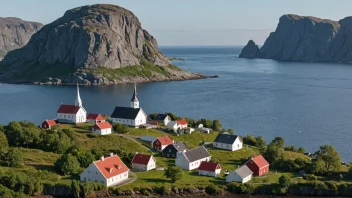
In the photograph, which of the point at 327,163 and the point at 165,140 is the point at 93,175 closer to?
the point at 165,140

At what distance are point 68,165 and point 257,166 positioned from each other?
28.0m

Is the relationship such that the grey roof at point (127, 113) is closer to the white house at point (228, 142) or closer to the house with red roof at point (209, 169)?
the white house at point (228, 142)

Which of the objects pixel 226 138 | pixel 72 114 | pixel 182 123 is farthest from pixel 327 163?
pixel 72 114

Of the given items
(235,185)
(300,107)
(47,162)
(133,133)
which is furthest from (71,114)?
(300,107)

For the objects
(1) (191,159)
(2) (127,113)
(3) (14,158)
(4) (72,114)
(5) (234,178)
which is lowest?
(5) (234,178)

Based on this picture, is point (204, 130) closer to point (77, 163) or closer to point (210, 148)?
point (210, 148)

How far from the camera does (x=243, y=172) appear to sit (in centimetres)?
6500

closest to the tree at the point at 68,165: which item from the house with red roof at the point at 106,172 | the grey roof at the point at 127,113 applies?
the house with red roof at the point at 106,172

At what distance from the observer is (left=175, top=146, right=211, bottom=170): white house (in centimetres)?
6994

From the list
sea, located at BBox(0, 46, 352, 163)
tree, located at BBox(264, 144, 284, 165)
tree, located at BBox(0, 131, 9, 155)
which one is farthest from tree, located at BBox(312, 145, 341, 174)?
tree, located at BBox(0, 131, 9, 155)

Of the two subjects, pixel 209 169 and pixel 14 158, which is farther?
pixel 209 169

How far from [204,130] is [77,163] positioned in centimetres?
3458

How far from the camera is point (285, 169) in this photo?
7112 centimetres

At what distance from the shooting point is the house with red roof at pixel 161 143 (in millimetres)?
78356
